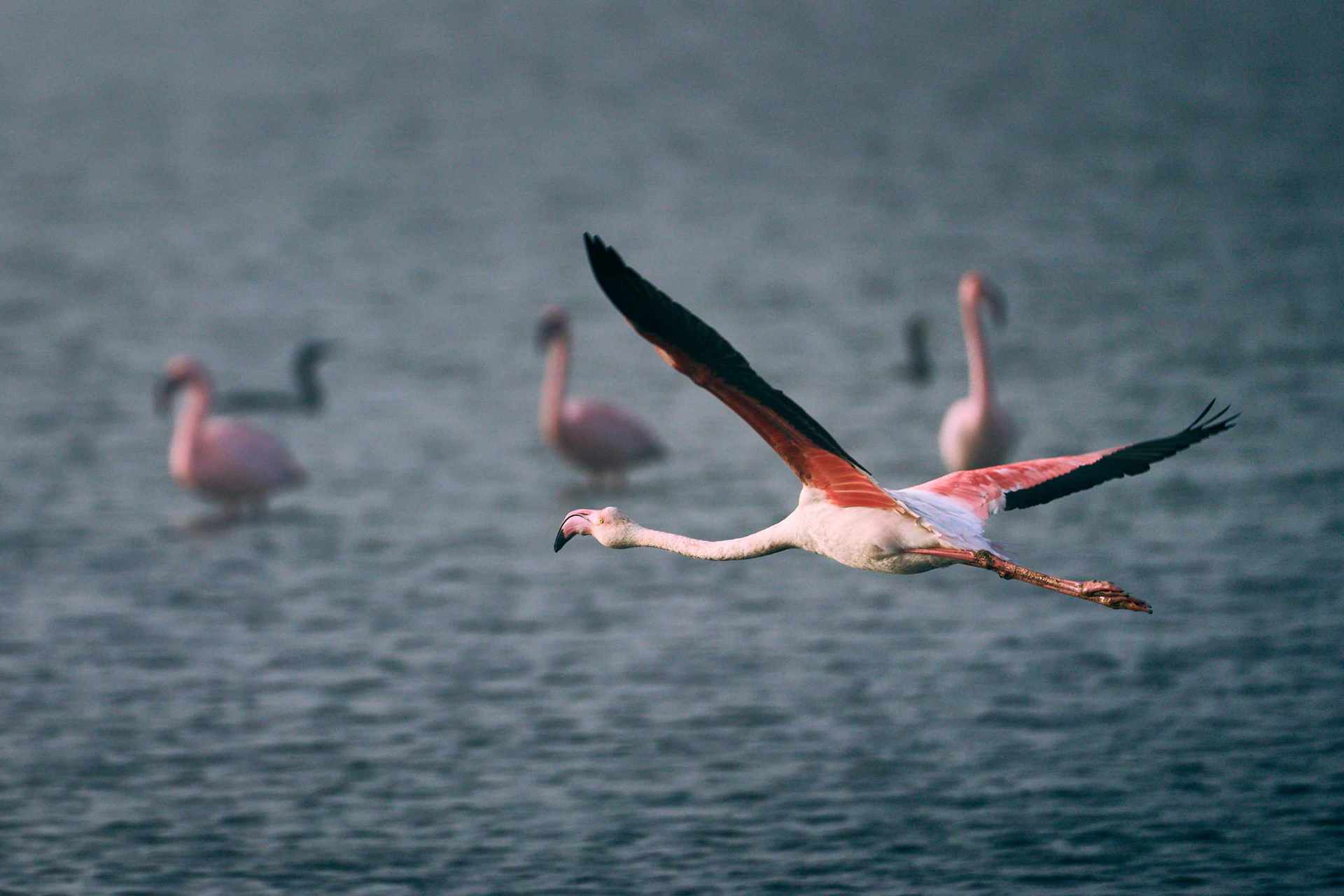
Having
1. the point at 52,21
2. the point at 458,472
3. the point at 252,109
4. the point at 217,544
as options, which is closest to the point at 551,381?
the point at 458,472

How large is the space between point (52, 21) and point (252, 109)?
39820 mm

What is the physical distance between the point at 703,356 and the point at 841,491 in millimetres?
1501

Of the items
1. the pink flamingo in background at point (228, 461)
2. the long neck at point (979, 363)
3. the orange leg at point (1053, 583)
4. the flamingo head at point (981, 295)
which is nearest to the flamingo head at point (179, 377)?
the pink flamingo in background at point (228, 461)

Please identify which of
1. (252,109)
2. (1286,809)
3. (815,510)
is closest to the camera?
(815,510)

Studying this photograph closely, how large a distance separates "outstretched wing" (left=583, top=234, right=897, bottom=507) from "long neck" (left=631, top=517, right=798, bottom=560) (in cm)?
70

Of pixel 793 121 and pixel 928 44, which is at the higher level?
Answer: pixel 928 44

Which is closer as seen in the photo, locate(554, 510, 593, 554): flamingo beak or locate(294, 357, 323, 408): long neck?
locate(554, 510, 593, 554): flamingo beak

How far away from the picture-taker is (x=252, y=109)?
67938mm

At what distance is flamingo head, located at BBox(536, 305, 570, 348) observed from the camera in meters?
21.7

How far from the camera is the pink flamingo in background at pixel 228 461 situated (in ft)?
65.0

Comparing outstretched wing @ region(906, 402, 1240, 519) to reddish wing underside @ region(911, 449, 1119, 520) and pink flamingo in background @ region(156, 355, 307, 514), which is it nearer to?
reddish wing underside @ region(911, 449, 1119, 520)

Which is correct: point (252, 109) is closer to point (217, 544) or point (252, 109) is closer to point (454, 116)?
point (454, 116)

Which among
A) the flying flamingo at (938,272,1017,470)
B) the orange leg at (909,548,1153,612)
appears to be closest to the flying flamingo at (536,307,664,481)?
the flying flamingo at (938,272,1017,470)

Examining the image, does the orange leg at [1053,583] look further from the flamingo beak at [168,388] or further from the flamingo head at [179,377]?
the flamingo beak at [168,388]
